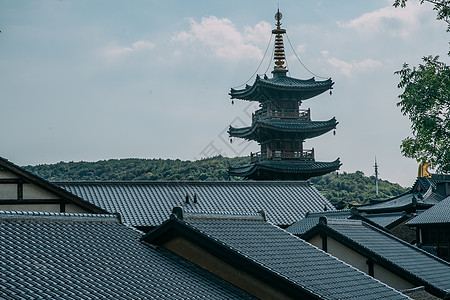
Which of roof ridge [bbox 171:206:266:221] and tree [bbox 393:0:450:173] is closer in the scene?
roof ridge [bbox 171:206:266:221]

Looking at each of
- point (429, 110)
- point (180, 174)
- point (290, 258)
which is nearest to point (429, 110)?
point (429, 110)

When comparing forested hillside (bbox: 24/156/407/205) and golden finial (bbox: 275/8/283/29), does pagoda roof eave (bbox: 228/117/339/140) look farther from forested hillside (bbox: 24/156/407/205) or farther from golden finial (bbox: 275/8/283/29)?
forested hillside (bbox: 24/156/407/205)

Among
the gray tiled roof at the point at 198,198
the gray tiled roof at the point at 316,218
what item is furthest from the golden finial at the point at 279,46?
the gray tiled roof at the point at 316,218

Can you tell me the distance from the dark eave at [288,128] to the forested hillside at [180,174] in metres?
23.7

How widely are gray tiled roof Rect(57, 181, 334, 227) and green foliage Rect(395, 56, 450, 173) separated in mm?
10983

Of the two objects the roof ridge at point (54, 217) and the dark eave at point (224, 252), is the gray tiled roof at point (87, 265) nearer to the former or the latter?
the roof ridge at point (54, 217)

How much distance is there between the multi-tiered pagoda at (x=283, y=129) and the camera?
152 feet

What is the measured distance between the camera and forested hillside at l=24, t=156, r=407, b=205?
73.7 meters

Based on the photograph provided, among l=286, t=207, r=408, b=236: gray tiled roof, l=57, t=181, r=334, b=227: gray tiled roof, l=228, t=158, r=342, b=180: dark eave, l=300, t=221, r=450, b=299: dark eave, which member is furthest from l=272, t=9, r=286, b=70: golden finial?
l=300, t=221, r=450, b=299: dark eave

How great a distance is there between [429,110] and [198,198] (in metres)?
15.0

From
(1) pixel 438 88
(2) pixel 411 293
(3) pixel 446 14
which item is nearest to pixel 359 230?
(2) pixel 411 293

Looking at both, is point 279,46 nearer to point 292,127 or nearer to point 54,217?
point 292,127

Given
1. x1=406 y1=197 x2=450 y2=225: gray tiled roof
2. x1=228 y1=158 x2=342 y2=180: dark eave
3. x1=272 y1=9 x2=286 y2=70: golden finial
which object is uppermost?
x1=272 y1=9 x2=286 y2=70: golden finial

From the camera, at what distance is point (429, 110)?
21.5 metres
